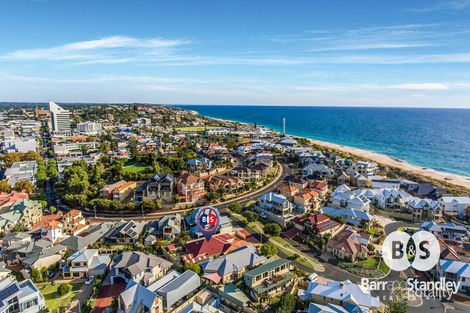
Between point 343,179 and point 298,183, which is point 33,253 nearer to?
point 298,183

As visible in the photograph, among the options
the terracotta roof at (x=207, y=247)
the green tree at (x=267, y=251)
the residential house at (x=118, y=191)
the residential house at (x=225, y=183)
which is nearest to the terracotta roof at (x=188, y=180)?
the residential house at (x=225, y=183)

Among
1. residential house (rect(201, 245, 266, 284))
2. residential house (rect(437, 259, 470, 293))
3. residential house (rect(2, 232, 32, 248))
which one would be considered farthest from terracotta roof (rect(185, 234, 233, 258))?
residential house (rect(437, 259, 470, 293))

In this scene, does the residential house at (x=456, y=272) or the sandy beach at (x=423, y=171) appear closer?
the residential house at (x=456, y=272)

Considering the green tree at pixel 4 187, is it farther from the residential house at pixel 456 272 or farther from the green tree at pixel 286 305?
the residential house at pixel 456 272

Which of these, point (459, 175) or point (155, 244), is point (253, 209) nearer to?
point (155, 244)

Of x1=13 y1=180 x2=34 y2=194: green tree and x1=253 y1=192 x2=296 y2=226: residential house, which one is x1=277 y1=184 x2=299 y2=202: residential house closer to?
x1=253 y1=192 x2=296 y2=226: residential house
